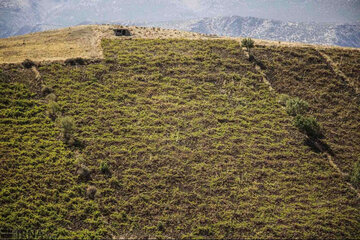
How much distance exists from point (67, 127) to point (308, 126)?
44790 mm

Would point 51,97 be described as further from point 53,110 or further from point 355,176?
point 355,176

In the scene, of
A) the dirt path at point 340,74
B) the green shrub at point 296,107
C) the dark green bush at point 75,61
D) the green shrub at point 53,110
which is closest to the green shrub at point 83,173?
the green shrub at point 53,110

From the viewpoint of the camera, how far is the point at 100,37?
215ft

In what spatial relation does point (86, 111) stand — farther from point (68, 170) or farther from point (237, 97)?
point (237, 97)

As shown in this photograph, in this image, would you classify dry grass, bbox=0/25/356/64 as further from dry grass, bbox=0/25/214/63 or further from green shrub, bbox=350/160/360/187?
green shrub, bbox=350/160/360/187

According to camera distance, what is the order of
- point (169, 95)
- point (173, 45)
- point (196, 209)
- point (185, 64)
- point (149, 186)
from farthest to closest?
point (173, 45) → point (185, 64) → point (169, 95) → point (149, 186) → point (196, 209)

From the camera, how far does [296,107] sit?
45188 mm

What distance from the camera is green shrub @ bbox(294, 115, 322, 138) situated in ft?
138

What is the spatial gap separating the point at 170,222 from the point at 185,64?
4009 cm

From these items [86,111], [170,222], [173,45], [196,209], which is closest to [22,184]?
[86,111]

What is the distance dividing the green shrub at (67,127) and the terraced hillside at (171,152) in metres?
0.23

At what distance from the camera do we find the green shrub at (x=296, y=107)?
45.4 m

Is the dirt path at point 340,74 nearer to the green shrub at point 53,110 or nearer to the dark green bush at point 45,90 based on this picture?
the green shrub at point 53,110

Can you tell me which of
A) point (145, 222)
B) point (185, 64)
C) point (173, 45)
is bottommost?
point (145, 222)
